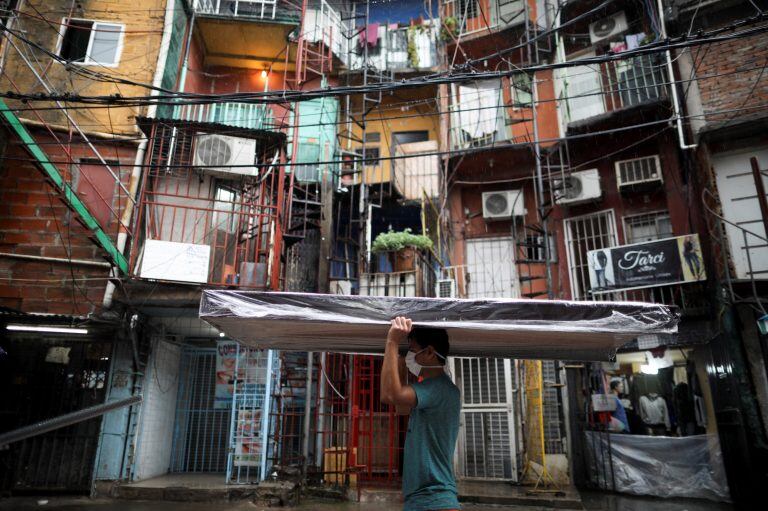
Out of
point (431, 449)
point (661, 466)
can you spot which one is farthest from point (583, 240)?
point (431, 449)

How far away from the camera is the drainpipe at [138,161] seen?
34.2 ft

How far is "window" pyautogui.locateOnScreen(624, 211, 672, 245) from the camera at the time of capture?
13930mm

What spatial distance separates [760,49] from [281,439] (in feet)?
46.8

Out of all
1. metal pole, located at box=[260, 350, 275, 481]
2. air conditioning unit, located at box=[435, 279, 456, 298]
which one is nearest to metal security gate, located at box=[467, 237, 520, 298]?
air conditioning unit, located at box=[435, 279, 456, 298]

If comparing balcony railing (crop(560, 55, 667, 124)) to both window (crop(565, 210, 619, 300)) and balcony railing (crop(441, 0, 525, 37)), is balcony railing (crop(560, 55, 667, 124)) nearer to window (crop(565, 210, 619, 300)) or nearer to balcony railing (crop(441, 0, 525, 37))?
balcony railing (crop(441, 0, 525, 37))

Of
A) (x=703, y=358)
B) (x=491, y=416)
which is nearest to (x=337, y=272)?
(x=491, y=416)

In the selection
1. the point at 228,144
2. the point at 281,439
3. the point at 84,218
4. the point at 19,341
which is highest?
the point at 228,144

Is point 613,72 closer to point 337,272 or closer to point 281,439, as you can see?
point 337,272

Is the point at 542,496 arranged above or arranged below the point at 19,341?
below

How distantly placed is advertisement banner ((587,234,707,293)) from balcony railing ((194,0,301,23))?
11.8m

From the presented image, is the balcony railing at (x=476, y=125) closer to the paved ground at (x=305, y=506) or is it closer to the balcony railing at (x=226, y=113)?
the balcony railing at (x=226, y=113)

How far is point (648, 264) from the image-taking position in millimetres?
12422

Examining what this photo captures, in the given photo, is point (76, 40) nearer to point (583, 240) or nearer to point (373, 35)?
point (373, 35)

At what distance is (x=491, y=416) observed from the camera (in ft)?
38.4
